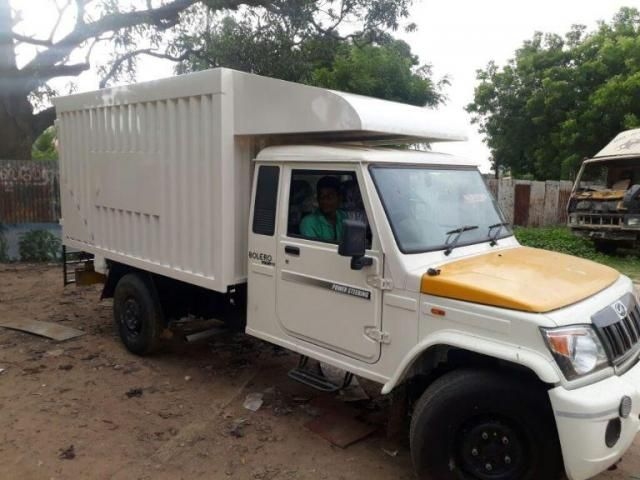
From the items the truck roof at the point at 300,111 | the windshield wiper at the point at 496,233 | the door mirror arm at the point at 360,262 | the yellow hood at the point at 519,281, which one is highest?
the truck roof at the point at 300,111

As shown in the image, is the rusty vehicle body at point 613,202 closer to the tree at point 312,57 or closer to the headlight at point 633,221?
the headlight at point 633,221

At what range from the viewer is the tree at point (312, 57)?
38.3 ft

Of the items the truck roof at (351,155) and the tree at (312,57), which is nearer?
the truck roof at (351,155)

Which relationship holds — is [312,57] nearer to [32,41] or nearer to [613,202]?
[32,41]

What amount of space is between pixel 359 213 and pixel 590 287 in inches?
59.0

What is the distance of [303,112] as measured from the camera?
3.88m

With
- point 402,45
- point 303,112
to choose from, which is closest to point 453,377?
point 303,112

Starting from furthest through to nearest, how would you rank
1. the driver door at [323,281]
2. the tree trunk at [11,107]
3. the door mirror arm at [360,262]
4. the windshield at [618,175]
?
the windshield at [618,175] → the tree trunk at [11,107] → the driver door at [323,281] → the door mirror arm at [360,262]

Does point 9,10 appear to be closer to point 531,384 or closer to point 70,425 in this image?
point 70,425

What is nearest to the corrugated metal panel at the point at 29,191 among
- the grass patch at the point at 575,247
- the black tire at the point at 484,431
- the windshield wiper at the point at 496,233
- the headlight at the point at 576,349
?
the windshield wiper at the point at 496,233

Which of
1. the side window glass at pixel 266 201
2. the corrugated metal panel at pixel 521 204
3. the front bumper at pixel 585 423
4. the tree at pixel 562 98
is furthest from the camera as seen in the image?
the tree at pixel 562 98

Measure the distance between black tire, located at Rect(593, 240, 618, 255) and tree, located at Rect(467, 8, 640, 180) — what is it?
6970mm

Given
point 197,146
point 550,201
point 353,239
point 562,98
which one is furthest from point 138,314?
point 562,98

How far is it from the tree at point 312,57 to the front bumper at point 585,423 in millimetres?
10383
